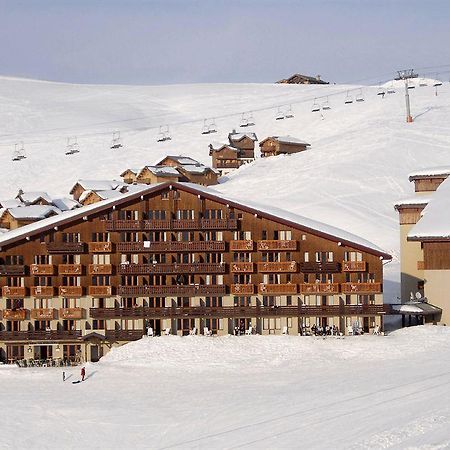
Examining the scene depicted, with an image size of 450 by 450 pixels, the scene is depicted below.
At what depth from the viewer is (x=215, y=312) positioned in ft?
193

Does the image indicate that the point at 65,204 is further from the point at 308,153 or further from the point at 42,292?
the point at 42,292

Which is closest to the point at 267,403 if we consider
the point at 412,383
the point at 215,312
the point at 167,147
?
the point at 412,383

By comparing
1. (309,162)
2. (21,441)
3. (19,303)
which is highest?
(309,162)

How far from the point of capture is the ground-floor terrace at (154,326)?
57219 millimetres

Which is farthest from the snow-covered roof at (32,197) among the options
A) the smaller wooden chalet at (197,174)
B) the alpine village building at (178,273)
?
the alpine village building at (178,273)

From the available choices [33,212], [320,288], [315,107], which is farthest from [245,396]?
[315,107]

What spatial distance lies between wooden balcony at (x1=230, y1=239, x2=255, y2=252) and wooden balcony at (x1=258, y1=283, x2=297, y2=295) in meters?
2.26

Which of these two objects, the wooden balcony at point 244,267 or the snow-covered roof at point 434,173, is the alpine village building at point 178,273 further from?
the snow-covered roof at point 434,173

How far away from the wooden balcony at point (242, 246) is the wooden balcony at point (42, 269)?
1064 centimetres

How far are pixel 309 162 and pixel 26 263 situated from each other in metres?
68.8

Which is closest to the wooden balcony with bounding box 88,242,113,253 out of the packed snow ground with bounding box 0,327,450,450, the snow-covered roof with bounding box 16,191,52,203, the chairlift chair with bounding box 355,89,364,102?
the packed snow ground with bounding box 0,327,450,450

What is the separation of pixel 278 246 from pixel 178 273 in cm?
614

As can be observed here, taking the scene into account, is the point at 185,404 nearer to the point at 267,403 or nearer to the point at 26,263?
the point at 267,403

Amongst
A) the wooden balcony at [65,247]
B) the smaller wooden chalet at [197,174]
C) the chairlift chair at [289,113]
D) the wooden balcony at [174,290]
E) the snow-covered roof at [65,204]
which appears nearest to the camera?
the wooden balcony at [65,247]
